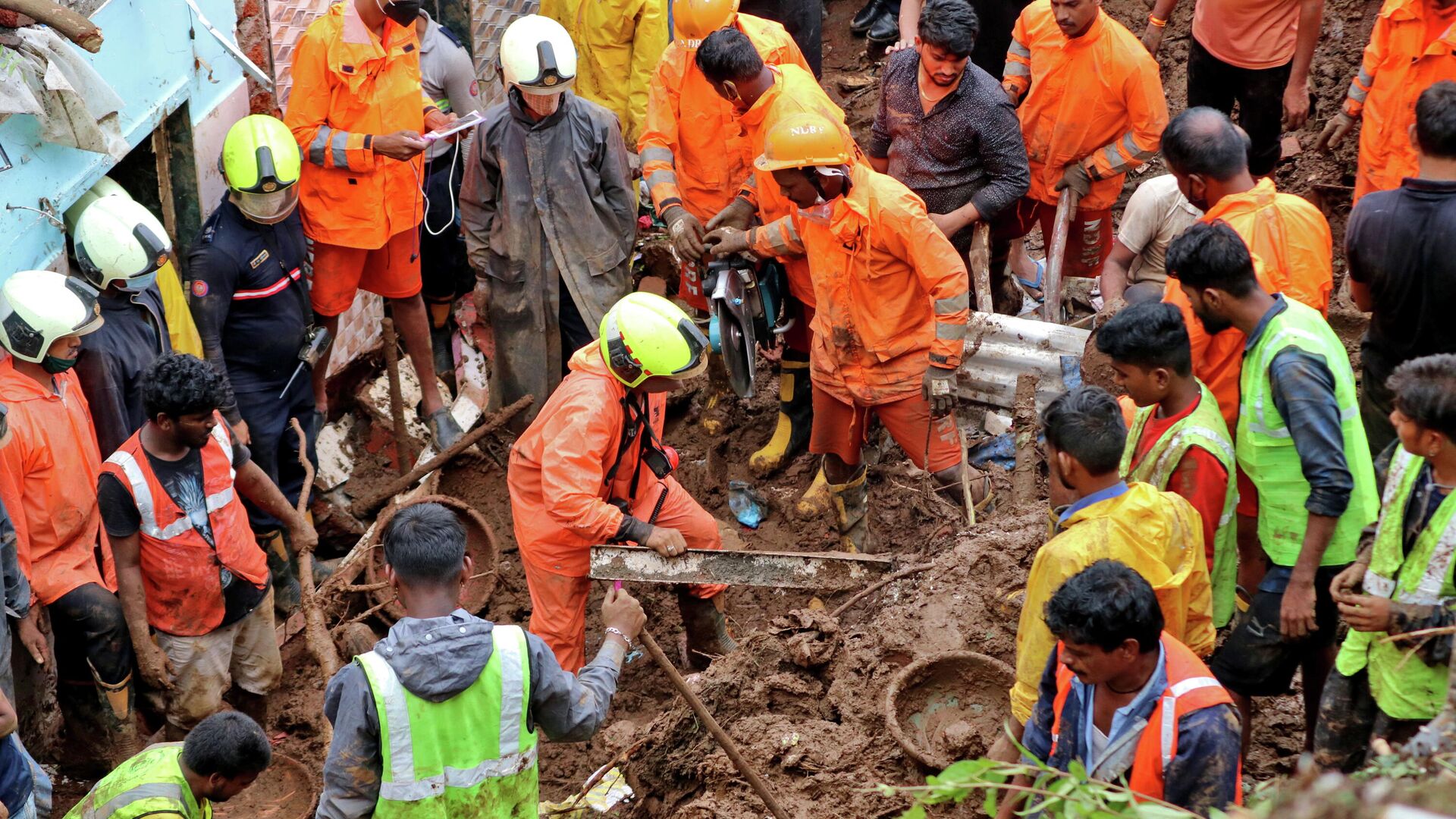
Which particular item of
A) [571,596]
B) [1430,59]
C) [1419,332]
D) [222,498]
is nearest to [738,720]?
[571,596]

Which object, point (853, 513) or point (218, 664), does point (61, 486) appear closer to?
point (218, 664)

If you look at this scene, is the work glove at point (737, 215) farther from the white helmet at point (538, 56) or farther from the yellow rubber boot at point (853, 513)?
the yellow rubber boot at point (853, 513)

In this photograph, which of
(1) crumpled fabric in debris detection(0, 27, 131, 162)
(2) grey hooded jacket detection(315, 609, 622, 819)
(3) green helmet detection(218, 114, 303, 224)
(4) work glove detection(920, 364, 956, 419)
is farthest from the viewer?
(3) green helmet detection(218, 114, 303, 224)

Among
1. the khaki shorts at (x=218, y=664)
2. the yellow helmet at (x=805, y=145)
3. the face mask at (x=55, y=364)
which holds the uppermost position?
the yellow helmet at (x=805, y=145)

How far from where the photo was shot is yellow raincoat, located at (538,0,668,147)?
8461 mm

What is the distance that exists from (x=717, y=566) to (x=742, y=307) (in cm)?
173

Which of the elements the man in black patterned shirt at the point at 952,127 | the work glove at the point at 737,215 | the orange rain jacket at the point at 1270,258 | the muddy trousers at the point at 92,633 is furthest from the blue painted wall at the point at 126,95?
the orange rain jacket at the point at 1270,258

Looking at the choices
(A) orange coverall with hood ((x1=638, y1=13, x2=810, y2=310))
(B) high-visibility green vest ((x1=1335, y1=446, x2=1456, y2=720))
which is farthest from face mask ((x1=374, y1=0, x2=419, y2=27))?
(B) high-visibility green vest ((x1=1335, y1=446, x2=1456, y2=720))

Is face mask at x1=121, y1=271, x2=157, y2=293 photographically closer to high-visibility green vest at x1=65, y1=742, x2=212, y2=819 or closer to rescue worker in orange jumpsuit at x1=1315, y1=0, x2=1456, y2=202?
high-visibility green vest at x1=65, y1=742, x2=212, y2=819

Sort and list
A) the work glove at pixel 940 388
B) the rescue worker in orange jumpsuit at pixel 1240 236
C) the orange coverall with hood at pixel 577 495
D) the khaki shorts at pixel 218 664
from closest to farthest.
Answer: the rescue worker in orange jumpsuit at pixel 1240 236 < the orange coverall with hood at pixel 577 495 < the khaki shorts at pixel 218 664 < the work glove at pixel 940 388

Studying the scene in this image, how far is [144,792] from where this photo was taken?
3.85 meters

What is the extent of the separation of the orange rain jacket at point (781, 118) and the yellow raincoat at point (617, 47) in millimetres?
1720

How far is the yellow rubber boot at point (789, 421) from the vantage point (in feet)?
24.5

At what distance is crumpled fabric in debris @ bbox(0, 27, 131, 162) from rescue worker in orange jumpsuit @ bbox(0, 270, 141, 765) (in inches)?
29.9
